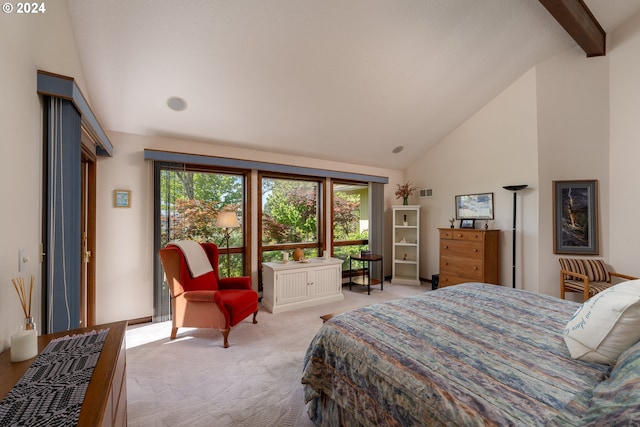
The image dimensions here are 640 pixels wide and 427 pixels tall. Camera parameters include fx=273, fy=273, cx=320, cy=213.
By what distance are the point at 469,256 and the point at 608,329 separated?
3119 mm

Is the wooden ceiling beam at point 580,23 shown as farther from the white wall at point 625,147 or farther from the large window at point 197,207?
the large window at point 197,207

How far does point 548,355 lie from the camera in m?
1.26

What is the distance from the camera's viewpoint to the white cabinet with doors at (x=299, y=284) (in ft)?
12.1

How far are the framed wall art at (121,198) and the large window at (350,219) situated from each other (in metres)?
3.05

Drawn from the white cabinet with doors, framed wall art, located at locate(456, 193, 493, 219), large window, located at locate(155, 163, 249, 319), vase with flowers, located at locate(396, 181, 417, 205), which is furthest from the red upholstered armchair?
framed wall art, located at locate(456, 193, 493, 219)

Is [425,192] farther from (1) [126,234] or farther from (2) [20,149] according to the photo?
(2) [20,149]

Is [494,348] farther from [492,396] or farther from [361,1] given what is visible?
[361,1]

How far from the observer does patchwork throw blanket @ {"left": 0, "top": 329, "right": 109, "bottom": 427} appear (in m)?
0.78

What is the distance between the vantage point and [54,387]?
930 millimetres

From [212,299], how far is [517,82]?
4950 mm

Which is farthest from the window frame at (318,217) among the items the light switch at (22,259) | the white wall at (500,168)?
the light switch at (22,259)

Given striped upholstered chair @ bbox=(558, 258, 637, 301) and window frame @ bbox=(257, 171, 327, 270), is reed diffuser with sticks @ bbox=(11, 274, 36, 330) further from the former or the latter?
striped upholstered chair @ bbox=(558, 258, 637, 301)

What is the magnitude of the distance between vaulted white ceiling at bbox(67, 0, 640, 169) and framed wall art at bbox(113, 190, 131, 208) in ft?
2.41

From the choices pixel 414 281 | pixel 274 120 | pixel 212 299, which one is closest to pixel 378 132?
pixel 274 120
